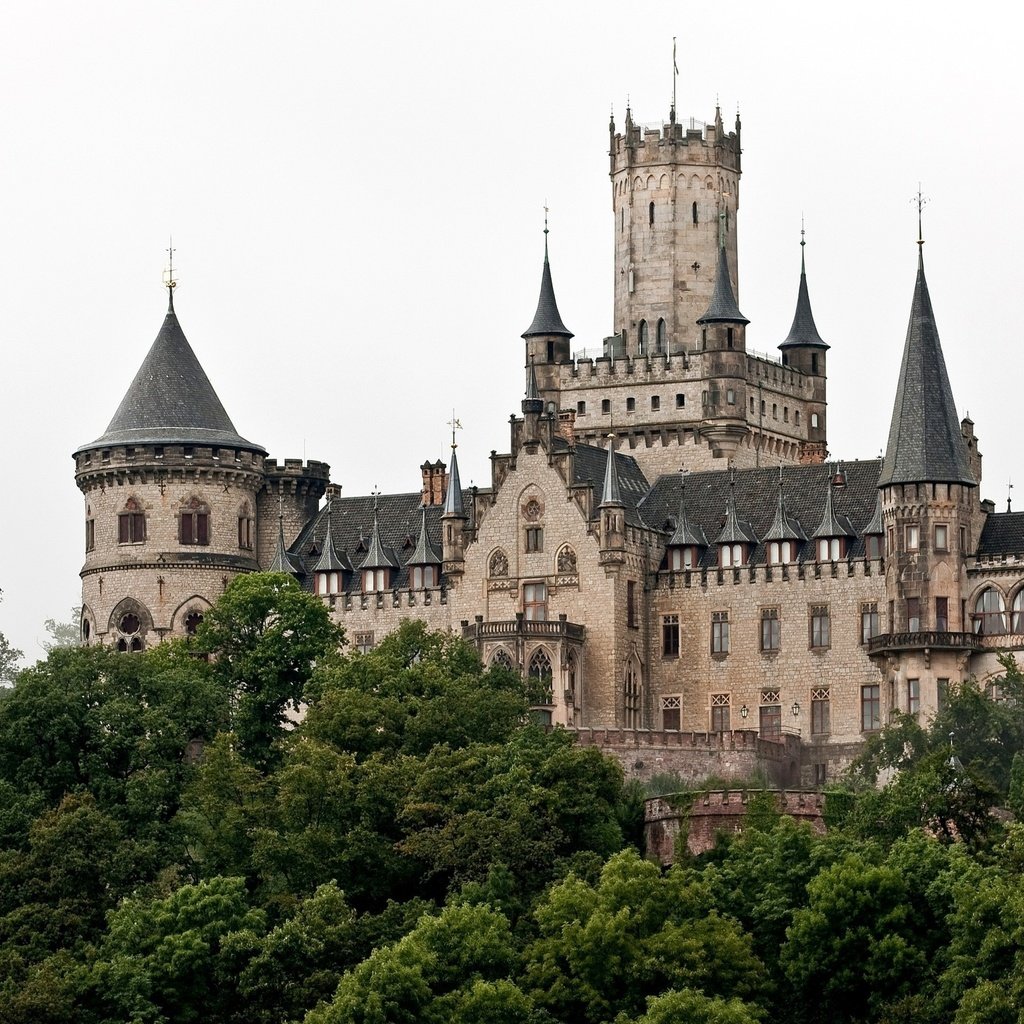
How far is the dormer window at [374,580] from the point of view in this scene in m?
157

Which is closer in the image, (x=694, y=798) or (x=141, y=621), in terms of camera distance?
(x=694, y=798)

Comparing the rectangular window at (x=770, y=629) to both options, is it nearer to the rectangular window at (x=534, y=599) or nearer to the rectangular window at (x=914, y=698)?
the rectangular window at (x=914, y=698)

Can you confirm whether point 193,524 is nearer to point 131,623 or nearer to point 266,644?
point 131,623

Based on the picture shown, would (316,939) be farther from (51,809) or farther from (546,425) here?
(546,425)

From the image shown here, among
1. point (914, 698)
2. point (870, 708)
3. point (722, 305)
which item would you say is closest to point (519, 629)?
point (870, 708)

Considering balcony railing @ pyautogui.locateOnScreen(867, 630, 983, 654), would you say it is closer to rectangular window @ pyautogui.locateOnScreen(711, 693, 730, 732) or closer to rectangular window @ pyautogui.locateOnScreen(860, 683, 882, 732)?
rectangular window @ pyautogui.locateOnScreen(860, 683, 882, 732)

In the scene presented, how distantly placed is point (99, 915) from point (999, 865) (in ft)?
82.2

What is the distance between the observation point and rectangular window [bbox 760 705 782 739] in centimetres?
14975

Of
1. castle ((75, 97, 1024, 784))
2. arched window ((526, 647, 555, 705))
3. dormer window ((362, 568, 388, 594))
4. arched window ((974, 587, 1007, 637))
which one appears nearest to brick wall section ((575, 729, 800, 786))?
castle ((75, 97, 1024, 784))

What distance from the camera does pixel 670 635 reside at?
152375 millimetres

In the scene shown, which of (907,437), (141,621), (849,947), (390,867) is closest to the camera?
(849,947)

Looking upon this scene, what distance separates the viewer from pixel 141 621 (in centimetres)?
15712

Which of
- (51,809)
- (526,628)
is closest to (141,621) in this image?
(526,628)

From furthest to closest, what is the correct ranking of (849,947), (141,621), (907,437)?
(141,621)
(907,437)
(849,947)
